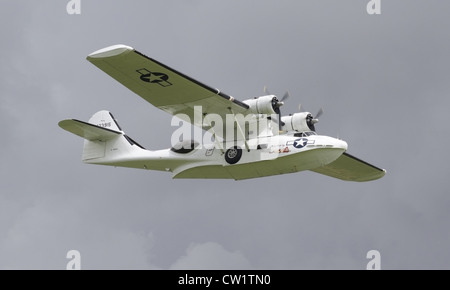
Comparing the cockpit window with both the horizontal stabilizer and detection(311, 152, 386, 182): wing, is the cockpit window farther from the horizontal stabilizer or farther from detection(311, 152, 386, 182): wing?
detection(311, 152, 386, 182): wing

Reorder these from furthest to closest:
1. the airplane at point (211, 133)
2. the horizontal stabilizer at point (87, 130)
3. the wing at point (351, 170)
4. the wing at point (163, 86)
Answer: the wing at point (351, 170), the horizontal stabilizer at point (87, 130), the airplane at point (211, 133), the wing at point (163, 86)

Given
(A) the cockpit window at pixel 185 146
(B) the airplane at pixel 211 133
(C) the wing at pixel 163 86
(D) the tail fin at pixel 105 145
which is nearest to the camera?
(C) the wing at pixel 163 86

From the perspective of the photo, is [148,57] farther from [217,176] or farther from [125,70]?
[217,176]

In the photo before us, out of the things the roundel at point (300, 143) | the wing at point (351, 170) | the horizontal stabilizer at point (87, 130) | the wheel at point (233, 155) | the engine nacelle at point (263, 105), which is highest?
the engine nacelle at point (263, 105)

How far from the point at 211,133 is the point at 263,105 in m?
2.45

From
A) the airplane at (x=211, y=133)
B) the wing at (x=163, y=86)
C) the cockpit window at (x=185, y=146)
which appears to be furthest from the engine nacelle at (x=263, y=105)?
the cockpit window at (x=185, y=146)

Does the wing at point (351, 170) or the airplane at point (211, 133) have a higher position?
the airplane at point (211, 133)

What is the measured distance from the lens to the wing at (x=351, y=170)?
3444 cm

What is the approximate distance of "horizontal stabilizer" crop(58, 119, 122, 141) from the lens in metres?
31.2

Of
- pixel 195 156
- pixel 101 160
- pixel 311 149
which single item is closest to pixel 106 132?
pixel 101 160

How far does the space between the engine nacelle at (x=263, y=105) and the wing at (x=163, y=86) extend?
26 centimetres

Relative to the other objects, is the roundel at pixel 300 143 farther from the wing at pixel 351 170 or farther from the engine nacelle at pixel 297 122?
the wing at pixel 351 170

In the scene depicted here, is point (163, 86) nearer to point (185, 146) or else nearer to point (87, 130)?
point (185, 146)

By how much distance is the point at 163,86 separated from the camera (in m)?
28.8
